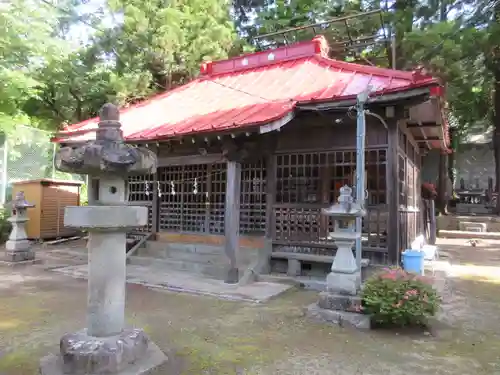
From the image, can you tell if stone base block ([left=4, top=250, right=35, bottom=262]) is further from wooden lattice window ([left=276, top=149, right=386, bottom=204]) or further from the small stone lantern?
wooden lattice window ([left=276, top=149, right=386, bottom=204])

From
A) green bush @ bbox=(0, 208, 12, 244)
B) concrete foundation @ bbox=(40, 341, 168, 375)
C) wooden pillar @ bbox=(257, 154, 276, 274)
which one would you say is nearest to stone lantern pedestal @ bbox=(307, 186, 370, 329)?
concrete foundation @ bbox=(40, 341, 168, 375)

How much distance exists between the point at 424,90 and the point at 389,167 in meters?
1.64

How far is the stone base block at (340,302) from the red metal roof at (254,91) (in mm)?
2942

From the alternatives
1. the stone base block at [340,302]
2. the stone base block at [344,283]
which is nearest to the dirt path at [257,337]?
the stone base block at [340,302]

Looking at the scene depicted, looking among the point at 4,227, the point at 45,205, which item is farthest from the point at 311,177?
the point at 4,227

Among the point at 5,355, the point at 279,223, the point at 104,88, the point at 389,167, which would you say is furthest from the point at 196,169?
the point at 104,88

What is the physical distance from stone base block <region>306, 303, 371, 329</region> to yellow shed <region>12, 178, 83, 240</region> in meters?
10.5

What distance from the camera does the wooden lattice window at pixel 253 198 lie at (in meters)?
8.90

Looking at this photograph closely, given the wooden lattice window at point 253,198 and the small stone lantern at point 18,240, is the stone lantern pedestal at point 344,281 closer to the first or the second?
the wooden lattice window at point 253,198

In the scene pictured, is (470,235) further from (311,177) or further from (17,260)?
(17,260)

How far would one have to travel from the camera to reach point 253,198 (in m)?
9.20

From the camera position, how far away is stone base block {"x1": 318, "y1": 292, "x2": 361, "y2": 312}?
17.7 feet

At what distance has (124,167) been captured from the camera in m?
3.85

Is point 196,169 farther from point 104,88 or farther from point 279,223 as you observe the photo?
point 104,88
